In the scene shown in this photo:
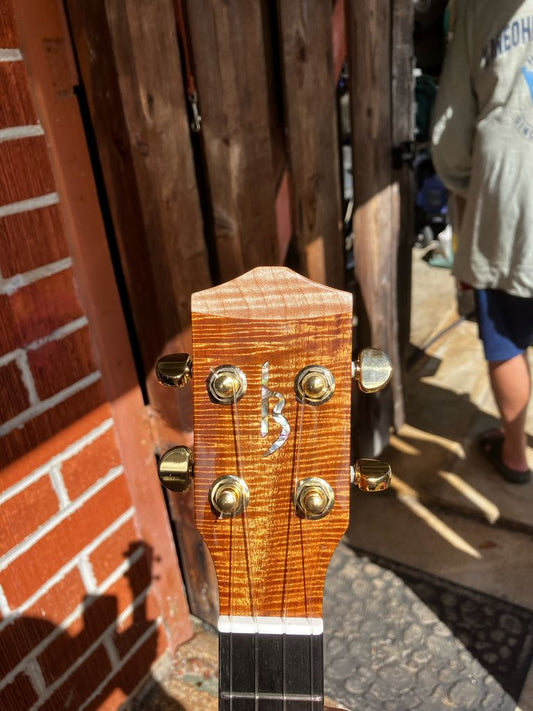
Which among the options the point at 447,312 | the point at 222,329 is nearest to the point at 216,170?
the point at 222,329

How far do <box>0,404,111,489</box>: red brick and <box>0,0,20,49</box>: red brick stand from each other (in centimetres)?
75

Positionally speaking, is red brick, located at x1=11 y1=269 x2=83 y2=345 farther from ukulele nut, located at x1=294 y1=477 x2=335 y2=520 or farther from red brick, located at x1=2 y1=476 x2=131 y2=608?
ukulele nut, located at x1=294 y1=477 x2=335 y2=520

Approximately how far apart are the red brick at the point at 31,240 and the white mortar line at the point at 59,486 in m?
0.47

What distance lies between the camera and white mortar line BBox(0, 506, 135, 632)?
54.3 inches

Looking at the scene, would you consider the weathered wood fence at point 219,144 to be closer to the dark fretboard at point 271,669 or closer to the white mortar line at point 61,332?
the white mortar line at point 61,332

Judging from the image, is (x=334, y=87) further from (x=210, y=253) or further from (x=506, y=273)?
(x=506, y=273)

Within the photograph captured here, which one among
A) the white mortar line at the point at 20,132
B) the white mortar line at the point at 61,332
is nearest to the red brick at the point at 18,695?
the white mortar line at the point at 61,332

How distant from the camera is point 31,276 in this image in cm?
131

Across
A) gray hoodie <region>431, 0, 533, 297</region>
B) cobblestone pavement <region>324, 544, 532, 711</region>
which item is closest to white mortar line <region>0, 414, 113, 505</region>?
cobblestone pavement <region>324, 544, 532, 711</region>

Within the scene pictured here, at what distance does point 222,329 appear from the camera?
96cm

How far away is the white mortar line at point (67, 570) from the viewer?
1.38 meters

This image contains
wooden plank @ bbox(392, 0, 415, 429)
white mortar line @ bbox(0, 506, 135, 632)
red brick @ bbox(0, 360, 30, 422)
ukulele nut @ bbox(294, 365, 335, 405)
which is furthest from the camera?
wooden plank @ bbox(392, 0, 415, 429)

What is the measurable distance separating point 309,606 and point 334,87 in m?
1.53

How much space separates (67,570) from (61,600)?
73 mm
